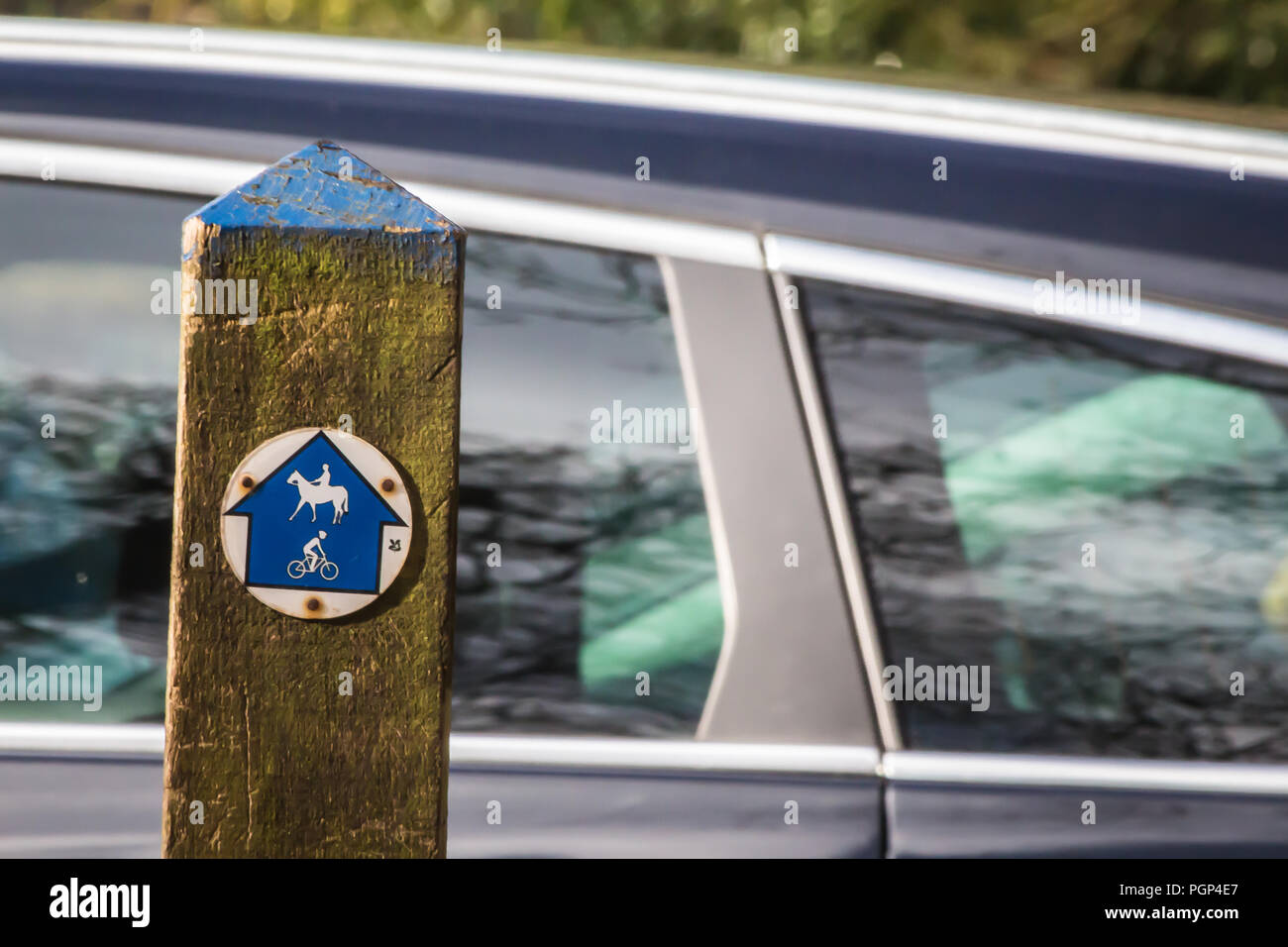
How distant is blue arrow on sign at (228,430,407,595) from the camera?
4.19 feet

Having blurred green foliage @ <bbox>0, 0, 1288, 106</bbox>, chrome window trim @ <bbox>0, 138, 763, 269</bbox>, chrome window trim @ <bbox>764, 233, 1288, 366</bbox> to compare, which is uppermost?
blurred green foliage @ <bbox>0, 0, 1288, 106</bbox>

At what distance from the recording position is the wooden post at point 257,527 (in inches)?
51.0

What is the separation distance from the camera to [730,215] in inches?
64.9

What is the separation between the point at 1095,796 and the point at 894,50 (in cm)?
647

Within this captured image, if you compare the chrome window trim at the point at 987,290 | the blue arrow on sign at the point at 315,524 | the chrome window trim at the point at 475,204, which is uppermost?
the chrome window trim at the point at 475,204

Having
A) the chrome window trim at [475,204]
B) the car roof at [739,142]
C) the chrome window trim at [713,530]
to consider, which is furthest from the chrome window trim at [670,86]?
the chrome window trim at [713,530]

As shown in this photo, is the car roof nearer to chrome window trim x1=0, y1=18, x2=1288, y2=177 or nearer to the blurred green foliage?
chrome window trim x1=0, y1=18, x2=1288, y2=177

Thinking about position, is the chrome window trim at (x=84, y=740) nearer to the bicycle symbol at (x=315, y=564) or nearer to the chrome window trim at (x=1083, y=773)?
the bicycle symbol at (x=315, y=564)

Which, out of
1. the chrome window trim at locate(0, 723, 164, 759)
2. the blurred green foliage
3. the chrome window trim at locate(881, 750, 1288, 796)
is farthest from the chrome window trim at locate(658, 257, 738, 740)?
the blurred green foliage

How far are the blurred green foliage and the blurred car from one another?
535cm

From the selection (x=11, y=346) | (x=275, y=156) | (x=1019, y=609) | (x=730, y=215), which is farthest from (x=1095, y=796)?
(x=11, y=346)

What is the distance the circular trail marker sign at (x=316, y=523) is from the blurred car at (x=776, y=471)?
37 cm

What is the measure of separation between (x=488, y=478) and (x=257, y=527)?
0.42m
